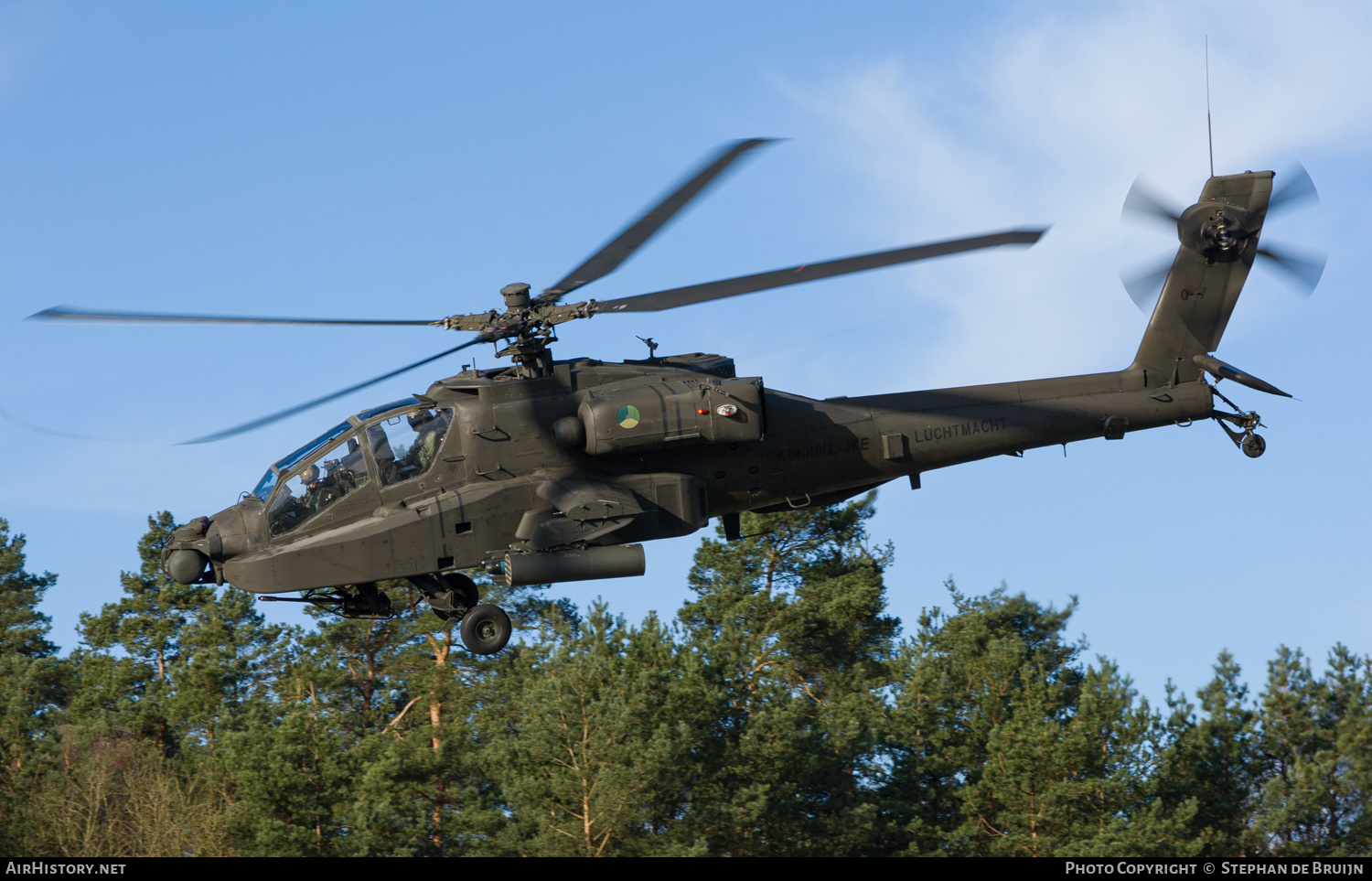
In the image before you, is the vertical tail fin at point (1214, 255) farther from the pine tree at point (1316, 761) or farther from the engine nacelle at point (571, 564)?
the pine tree at point (1316, 761)

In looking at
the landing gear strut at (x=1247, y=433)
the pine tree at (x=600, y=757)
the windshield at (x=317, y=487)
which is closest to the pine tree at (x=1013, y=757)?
the pine tree at (x=600, y=757)

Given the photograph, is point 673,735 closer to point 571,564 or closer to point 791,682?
point 791,682

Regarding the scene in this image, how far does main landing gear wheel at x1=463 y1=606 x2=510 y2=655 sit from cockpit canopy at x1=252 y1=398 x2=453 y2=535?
68.1 inches

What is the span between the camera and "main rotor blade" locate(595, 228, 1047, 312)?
15.0 meters

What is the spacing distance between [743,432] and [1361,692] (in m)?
35.9

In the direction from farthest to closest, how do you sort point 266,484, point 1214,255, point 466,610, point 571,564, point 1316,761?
1. point 1316,761
2. point 1214,255
3. point 466,610
4. point 266,484
5. point 571,564

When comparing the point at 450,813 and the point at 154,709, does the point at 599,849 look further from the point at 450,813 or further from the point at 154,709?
the point at 154,709

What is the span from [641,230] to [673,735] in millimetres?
20191

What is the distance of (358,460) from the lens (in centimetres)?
1705

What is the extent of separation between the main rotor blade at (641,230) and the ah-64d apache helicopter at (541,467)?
Result: 0.07 feet

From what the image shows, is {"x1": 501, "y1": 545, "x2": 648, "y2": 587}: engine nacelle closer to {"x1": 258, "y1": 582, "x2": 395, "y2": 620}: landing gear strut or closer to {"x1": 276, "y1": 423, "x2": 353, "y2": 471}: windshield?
{"x1": 258, "y1": 582, "x2": 395, "y2": 620}: landing gear strut

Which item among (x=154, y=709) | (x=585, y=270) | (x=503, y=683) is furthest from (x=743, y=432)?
(x=154, y=709)

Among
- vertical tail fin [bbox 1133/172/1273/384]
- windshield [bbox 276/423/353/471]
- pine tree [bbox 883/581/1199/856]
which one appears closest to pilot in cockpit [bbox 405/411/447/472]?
windshield [bbox 276/423/353/471]

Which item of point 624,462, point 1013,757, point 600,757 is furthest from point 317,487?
point 1013,757
